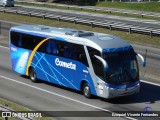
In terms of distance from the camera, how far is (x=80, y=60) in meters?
21.0

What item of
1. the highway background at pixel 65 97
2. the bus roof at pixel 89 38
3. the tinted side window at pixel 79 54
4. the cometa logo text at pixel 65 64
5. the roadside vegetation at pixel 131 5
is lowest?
the highway background at pixel 65 97

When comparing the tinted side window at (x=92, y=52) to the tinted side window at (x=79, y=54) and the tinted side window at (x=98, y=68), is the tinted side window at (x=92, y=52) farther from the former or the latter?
the tinted side window at (x=79, y=54)

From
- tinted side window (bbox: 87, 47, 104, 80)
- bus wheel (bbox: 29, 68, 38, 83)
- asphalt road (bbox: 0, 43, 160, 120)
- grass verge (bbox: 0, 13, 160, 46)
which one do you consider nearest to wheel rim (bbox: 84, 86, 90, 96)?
asphalt road (bbox: 0, 43, 160, 120)

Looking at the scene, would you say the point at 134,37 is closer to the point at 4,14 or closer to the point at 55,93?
the point at 55,93

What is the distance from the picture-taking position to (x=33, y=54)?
2448 centimetres

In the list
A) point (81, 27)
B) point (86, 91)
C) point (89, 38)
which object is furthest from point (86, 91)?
point (81, 27)

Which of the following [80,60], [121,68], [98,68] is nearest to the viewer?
[121,68]

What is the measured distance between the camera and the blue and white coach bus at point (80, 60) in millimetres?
19594

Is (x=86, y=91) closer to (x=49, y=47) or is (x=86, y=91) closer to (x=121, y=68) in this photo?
(x=121, y=68)

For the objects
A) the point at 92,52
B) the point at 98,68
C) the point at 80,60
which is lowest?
the point at 98,68

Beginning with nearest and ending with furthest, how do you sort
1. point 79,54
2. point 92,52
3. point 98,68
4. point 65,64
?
1. point 98,68
2. point 92,52
3. point 79,54
4. point 65,64

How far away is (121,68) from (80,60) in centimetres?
232

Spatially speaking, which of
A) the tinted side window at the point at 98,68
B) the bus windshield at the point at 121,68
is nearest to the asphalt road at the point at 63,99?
the bus windshield at the point at 121,68

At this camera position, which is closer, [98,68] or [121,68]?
[121,68]
